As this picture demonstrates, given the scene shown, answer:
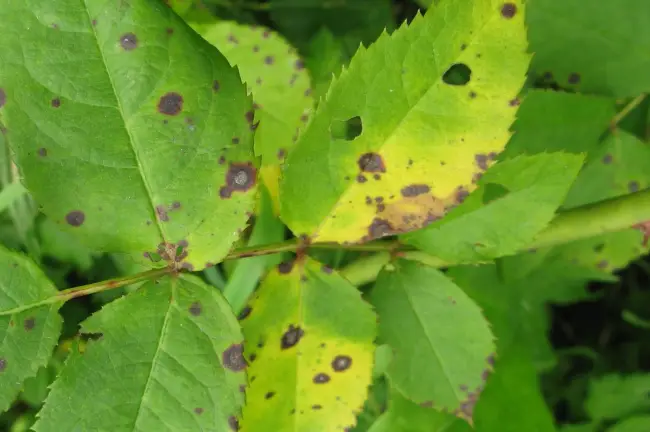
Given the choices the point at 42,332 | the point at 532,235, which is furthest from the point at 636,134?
the point at 42,332

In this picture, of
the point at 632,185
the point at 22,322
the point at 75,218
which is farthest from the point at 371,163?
the point at 632,185

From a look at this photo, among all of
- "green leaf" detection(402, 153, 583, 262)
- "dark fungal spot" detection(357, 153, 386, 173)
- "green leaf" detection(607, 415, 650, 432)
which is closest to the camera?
"dark fungal spot" detection(357, 153, 386, 173)

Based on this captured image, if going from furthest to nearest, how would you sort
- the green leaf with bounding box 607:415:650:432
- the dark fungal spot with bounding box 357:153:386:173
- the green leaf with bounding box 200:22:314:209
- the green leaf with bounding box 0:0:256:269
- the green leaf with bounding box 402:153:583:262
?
the green leaf with bounding box 607:415:650:432
the green leaf with bounding box 200:22:314:209
the green leaf with bounding box 402:153:583:262
the dark fungal spot with bounding box 357:153:386:173
the green leaf with bounding box 0:0:256:269

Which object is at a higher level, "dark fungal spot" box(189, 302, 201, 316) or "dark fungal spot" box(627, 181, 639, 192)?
"dark fungal spot" box(627, 181, 639, 192)

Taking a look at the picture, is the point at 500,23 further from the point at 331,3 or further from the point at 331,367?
the point at 331,3

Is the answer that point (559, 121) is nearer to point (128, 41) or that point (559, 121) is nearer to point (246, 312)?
point (246, 312)

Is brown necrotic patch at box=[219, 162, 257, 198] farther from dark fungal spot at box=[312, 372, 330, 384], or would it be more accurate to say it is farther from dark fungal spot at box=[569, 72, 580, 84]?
dark fungal spot at box=[569, 72, 580, 84]

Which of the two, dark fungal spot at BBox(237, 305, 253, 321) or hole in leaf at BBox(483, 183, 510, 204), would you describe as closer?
dark fungal spot at BBox(237, 305, 253, 321)

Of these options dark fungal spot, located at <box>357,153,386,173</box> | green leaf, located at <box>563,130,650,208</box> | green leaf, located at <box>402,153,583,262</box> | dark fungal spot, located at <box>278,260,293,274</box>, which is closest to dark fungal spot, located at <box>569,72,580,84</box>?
green leaf, located at <box>563,130,650,208</box>

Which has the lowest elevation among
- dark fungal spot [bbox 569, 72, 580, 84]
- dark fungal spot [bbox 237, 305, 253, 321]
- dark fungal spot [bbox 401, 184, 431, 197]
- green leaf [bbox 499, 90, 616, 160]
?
dark fungal spot [bbox 237, 305, 253, 321]
